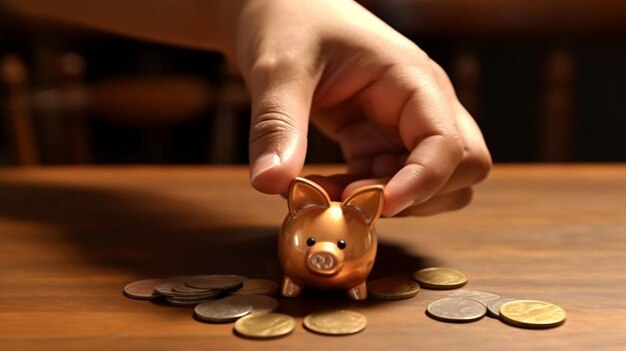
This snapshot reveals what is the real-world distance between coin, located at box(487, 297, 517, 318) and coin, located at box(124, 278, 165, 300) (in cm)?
22

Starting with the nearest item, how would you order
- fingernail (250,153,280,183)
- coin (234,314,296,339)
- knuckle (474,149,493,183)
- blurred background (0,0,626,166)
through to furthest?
1. coin (234,314,296,339)
2. fingernail (250,153,280,183)
3. knuckle (474,149,493,183)
4. blurred background (0,0,626,166)

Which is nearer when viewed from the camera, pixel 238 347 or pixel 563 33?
pixel 238 347

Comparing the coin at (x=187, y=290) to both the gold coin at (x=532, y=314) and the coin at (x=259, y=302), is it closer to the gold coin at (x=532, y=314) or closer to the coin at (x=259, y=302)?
the coin at (x=259, y=302)

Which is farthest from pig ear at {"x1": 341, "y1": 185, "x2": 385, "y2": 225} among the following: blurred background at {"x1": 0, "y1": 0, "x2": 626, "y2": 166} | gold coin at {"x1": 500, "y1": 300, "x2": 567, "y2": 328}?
blurred background at {"x1": 0, "y1": 0, "x2": 626, "y2": 166}

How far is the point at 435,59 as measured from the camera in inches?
93.1

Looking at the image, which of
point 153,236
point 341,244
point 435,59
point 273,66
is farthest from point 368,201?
point 435,59

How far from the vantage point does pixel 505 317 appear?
1.53 ft

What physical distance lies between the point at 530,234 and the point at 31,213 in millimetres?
513

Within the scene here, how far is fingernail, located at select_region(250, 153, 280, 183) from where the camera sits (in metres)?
0.54

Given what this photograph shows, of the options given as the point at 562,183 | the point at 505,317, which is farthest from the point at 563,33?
the point at 505,317

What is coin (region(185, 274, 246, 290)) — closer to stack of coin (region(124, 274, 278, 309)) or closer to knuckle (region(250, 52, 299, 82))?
stack of coin (region(124, 274, 278, 309))

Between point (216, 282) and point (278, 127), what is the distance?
123 millimetres

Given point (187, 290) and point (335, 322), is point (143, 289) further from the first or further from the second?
point (335, 322)

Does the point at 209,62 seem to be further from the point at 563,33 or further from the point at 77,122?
the point at 563,33
